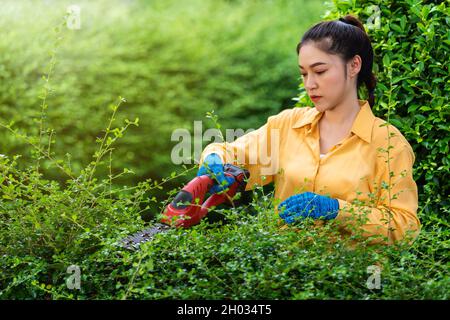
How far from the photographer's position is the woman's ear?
11.5ft

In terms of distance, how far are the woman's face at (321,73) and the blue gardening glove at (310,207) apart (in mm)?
522

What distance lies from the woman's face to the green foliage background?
10.6 inches

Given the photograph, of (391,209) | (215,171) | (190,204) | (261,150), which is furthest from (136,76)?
(190,204)

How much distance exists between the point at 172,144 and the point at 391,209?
3.22m

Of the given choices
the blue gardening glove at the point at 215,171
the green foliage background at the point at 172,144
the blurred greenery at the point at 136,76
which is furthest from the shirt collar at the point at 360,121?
the blurred greenery at the point at 136,76

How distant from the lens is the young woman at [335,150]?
321 centimetres

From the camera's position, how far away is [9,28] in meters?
6.28

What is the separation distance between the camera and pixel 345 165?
11.2ft

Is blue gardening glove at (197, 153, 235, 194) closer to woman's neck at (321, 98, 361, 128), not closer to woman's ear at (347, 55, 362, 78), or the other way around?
woman's neck at (321, 98, 361, 128)

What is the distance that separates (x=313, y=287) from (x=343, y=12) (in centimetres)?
198

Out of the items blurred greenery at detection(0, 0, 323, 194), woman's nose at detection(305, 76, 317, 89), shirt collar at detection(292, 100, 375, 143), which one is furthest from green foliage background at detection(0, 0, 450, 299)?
woman's nose at detection(305, 76, 317, 89)

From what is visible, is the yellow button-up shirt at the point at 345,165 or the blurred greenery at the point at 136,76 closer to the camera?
the yellow button-up shirt at the point at 345,165

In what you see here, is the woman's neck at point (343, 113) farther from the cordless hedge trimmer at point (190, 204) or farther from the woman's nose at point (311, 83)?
the cordless hedge trimmer at point (190, 204)

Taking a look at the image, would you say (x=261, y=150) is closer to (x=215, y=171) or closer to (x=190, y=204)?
(x=215, y=171)
